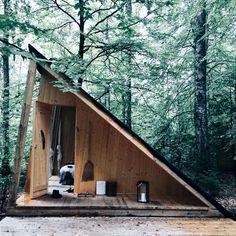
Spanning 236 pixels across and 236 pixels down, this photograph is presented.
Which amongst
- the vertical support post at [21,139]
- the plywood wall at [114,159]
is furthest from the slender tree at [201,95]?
the vertical support post at [21,139]

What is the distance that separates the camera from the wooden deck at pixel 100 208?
513cm

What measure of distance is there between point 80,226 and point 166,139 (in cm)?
401

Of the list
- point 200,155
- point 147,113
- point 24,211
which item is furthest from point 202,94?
point 24,211

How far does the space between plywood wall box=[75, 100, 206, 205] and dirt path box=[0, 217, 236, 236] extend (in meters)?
1.51

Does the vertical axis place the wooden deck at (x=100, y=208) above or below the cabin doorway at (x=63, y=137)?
below

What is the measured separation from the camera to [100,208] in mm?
5262

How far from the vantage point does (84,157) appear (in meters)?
6.51

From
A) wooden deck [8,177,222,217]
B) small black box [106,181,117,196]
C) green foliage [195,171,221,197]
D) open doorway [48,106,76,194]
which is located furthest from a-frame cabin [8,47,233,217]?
open doorway [48,106,76,194]

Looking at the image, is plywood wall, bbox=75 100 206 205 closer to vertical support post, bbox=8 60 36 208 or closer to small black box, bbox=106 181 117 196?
small black box, bbox=106 181 117 196

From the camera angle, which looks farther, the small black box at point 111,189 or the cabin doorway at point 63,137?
the cabin doorway at point 63,137

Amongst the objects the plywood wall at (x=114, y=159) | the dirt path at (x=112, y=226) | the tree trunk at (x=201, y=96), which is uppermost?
A: the tree trunk at (x=201, y=96)

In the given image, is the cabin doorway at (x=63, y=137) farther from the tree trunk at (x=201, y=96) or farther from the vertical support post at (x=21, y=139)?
the tree trunk at (x=201, y=96)

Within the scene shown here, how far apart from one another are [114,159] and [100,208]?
1582 millimetres

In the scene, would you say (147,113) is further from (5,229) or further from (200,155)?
(5,229)
